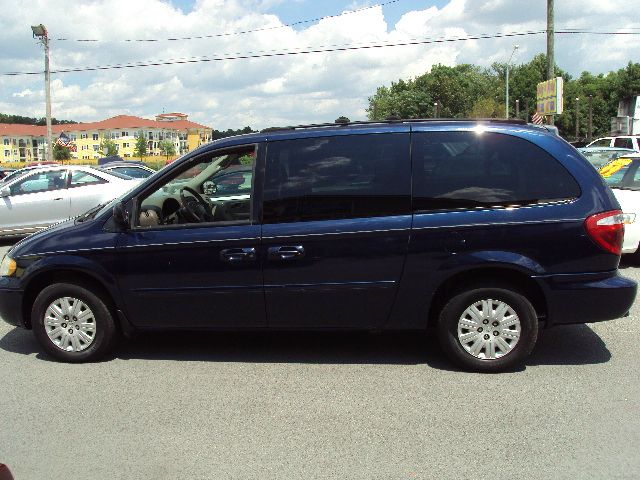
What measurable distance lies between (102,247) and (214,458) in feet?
7.16

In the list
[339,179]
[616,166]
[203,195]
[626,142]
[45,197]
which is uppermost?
[626,142]

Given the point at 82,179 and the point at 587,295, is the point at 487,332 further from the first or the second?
the point at 82,179

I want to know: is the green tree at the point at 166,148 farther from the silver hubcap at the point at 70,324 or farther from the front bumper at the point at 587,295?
the front bumper at the point at 587,295

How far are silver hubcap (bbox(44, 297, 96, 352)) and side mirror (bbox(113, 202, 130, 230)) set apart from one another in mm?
731

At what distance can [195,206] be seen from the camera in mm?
5324

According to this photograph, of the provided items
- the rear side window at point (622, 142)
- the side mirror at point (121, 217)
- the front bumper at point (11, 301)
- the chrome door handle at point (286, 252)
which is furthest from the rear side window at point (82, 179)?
the rear side window at point (622, 142)

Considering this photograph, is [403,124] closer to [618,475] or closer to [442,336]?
[442,336]

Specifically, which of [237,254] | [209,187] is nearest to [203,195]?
[209,187]

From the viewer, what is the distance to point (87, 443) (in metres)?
3.81

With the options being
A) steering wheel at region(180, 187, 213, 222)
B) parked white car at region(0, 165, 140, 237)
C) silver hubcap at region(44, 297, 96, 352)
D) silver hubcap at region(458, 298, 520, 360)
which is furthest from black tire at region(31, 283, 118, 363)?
parked white car at region(0, 165, 140, 237)

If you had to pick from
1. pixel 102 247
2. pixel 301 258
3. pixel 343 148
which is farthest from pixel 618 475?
pixel 102 247

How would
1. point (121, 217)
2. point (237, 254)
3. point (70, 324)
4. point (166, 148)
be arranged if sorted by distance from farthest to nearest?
point (166, 148) < point (70, 324) < point (121, 217) < point (237, 254)

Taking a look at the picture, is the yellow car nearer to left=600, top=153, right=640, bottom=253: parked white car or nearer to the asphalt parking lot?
left=600, top=153, right=640, bottom=253: parked white car

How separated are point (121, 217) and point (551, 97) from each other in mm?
25442
